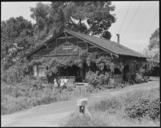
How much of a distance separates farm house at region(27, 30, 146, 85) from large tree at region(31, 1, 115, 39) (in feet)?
51.6

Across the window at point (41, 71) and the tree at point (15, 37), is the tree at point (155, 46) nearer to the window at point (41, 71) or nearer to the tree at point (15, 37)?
the tree at point (15, 37)

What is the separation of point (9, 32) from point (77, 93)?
95.5 feet

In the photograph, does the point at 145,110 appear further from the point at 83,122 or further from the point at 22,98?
the point at 22,98

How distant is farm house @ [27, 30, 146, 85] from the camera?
2428 centimetres

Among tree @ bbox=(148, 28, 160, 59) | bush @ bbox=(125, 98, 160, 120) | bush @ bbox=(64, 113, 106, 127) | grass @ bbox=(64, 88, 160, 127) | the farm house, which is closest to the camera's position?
bush @ bbox=(64, 113, 106, 127)

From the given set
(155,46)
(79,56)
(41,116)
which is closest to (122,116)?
(41,116)

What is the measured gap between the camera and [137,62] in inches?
1304

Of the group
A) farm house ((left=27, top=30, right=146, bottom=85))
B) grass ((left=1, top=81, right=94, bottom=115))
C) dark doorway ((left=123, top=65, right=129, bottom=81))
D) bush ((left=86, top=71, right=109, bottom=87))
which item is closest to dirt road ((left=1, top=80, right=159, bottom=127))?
grass ((left=1, top=81, right=94, bottom=115))

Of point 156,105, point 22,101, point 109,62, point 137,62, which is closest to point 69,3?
point 137,62

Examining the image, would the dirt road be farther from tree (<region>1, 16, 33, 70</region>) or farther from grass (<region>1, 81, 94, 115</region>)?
tree (<region>1, 16, 33, 70</region>)

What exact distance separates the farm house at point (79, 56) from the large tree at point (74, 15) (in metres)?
15.7

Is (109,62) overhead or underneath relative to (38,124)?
overhead

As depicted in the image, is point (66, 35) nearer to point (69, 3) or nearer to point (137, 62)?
point (137, 62)

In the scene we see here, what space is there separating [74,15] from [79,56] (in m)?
20.5
